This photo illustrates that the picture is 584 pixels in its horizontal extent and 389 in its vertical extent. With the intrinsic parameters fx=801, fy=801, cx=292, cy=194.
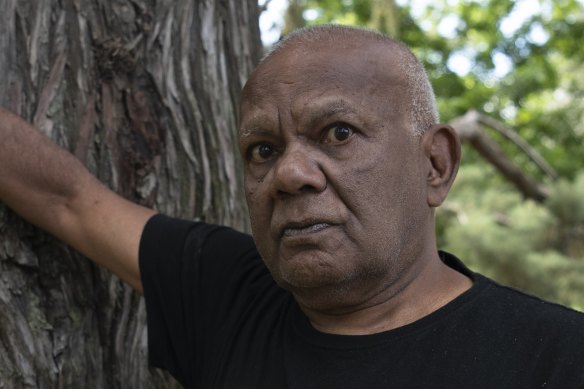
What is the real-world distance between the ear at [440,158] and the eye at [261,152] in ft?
1.21

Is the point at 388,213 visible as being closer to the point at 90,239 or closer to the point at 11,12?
the point at 90,239

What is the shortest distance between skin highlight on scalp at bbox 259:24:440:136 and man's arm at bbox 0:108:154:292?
62 cm

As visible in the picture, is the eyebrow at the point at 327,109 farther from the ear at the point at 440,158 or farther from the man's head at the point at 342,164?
the ear at the point at 440,158

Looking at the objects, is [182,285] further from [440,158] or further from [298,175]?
[440,158]

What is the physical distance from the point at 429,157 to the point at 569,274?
483cm

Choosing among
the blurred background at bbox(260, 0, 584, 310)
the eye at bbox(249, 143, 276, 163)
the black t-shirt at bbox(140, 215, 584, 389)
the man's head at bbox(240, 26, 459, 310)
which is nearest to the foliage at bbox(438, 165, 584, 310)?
the blurred background at bbox(260, 0, 584, 310)

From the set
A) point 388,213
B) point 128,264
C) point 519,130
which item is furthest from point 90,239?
point 519,130

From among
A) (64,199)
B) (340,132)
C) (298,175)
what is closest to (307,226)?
(298,175)

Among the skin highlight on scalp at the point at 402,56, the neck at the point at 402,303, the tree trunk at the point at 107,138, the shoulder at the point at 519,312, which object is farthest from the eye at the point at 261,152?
the tree trunk at the point at 107,138

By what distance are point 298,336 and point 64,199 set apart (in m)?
0.78

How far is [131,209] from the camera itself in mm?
2266

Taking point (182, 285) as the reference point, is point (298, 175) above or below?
above

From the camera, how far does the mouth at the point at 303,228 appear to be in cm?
175

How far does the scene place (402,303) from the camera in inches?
73.4
